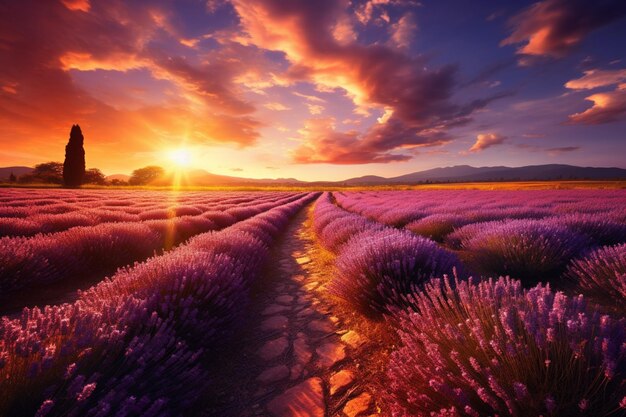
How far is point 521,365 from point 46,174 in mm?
85771

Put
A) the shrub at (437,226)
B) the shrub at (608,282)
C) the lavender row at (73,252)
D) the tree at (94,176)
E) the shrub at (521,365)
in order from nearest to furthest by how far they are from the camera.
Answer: the shrub at (521,365)
the shrub at (608,282)
the lavender row at (73,252)
the shrub at (437,226)
the tree at (94,176)

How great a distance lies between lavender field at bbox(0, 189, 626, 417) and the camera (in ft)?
3.54

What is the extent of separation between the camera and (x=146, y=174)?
9031cm

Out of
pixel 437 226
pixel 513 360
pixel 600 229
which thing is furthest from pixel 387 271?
pixel 600 229

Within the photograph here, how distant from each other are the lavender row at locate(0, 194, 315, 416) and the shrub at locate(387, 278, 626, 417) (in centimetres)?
120

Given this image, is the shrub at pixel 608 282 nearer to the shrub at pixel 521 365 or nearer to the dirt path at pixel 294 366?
the shrub at pixel 521 365

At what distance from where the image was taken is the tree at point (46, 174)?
2090 inches

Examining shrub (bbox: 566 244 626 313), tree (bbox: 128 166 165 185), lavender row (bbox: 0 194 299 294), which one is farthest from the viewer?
tree (bbox: 128 166 165 185)

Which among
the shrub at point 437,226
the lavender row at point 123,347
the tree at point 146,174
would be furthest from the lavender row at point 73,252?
the tree at point 146,174

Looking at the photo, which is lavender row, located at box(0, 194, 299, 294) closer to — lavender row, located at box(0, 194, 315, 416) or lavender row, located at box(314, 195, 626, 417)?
lavender row, located at box(0, 194, 315, 416)

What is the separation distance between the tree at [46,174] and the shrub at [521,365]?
68.6 metres

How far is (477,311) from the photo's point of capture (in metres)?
1.46

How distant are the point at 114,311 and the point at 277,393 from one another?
121cm

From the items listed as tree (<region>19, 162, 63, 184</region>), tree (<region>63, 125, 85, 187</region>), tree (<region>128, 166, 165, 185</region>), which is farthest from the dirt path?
tree (<region>128, 166, 165, 185</region>)
